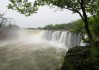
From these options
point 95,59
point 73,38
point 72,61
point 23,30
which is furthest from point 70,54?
point 23,30

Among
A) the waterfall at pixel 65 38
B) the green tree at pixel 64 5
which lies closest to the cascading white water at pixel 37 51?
the waterfall at pixel 65 38

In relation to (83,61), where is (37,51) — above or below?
below

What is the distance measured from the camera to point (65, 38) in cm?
3128

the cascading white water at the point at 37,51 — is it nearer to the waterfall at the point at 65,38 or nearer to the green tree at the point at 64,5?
the waterfall at the point at 65,38

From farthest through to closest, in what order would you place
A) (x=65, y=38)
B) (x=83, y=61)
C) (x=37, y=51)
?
(x=65, y=38), (x=37, y=51), (x=83, y=61)

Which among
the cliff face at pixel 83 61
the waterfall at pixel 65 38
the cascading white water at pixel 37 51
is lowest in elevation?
the cascading white water at pixel 37 51

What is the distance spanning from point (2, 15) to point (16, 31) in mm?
47569

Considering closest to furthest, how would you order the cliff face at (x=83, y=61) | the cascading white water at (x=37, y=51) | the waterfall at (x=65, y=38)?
the cliff face at (x=83, y=61)
the cascading white water at (x=37, y=51)
the waterfall at (x=65, y=38)

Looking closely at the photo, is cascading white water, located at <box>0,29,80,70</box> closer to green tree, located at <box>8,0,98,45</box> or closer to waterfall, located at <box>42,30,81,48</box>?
waterfall, located at <box>42,30,81,48</box>

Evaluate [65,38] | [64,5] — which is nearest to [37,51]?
[65,38]

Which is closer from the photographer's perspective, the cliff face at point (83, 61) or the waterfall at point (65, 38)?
the cliff face at point (83, 61)

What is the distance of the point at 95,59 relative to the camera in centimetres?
641

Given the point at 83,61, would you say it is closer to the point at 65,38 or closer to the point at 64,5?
the point at 64,5

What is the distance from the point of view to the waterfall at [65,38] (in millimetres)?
27594
